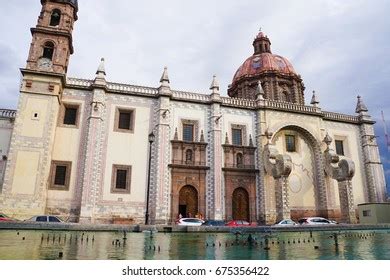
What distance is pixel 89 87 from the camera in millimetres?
24156

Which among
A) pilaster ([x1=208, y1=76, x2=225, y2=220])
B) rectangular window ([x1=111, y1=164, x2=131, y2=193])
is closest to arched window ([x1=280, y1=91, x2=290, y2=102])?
pilaster ([x1=208, y1=76, x2=225, y2=220])

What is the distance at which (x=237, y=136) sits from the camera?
27.1 metres

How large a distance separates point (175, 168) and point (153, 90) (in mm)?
7005

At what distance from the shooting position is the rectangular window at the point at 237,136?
26.8 m

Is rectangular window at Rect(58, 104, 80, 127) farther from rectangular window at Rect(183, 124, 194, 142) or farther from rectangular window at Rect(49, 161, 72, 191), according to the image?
rectangular window at Rect(183, 124, 194, 142)

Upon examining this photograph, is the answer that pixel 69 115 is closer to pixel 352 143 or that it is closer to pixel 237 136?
pixel 237 136

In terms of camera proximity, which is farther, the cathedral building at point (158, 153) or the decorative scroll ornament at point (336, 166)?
the decorative scroll ornament at point (336, 166)

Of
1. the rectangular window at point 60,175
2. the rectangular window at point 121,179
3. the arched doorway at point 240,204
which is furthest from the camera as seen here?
the arched doorway at point 240,204

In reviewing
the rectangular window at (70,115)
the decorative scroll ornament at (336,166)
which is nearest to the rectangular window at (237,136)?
the decorative scroll ornament at (336,166)

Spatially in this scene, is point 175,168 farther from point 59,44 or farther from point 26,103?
point 59,44

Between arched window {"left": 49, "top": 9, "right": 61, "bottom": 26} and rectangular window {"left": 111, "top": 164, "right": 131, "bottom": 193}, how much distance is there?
13115mm

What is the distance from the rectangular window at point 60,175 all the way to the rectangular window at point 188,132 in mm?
9307

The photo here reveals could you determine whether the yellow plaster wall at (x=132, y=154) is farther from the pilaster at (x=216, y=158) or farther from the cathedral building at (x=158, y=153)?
the pilaster at (x=216, y=158)

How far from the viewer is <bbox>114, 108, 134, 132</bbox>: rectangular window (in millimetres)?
24391
